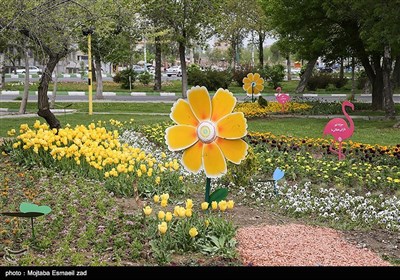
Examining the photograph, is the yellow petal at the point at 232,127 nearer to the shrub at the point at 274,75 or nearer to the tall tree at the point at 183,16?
the tall tree at the point at 183,16

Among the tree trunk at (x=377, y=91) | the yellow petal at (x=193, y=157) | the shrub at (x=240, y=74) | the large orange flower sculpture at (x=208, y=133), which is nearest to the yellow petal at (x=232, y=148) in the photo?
the large orange flower sculpture at (x=208, y=133)

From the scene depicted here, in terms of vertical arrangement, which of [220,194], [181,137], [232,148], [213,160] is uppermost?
[181,137]

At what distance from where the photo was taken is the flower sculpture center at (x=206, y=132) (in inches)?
247

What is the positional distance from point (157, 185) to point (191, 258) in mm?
2795

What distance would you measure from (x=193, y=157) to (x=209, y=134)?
0.28 meters

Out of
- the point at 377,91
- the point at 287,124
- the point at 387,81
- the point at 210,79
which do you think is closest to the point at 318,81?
the point at 210,79

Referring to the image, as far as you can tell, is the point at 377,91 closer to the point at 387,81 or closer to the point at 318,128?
the point at 387,81

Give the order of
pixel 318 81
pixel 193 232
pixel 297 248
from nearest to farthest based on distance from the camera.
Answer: pixel 193 232
pixel 297 248
pixel 318 81

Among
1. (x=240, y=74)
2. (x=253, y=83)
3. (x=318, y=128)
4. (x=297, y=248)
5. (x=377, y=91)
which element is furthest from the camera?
(x=240, y=74)

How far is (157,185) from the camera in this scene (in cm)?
809

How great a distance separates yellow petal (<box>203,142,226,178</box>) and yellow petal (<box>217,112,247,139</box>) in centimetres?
16

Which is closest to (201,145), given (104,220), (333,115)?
(104,220)

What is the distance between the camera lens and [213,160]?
6305 mm

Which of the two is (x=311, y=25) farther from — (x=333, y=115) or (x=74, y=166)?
(x=74, y=166)
